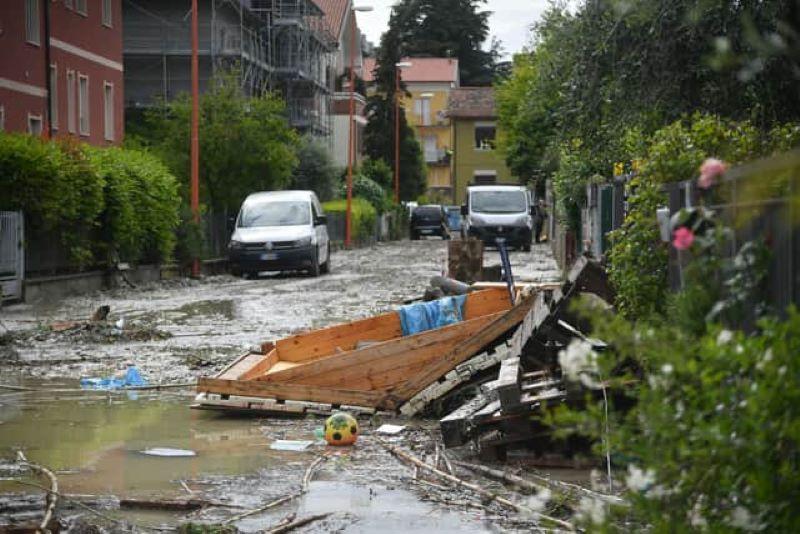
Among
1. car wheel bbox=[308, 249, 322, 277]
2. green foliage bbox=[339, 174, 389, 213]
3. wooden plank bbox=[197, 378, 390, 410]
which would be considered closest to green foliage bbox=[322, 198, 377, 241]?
green foliage bbox=[339, 174, 389, 213]

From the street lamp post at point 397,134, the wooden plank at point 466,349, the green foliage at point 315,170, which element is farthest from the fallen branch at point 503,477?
the street lamp post at point 397,134

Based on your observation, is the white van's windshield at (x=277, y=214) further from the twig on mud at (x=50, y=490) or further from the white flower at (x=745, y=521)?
the white flower at (x=745, y=521)

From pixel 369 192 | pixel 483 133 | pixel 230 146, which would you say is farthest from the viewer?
pixel 483 133

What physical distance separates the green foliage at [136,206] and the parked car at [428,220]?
45.8 m

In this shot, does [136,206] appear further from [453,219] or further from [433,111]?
[433,111]

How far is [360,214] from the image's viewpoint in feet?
215

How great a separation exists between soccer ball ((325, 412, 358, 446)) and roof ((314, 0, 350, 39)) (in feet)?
262

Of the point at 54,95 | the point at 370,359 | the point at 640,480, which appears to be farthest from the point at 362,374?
the point at 54,95

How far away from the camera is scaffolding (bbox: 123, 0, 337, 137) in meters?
58.3

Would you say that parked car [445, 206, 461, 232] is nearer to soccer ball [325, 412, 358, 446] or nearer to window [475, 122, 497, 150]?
window [475, 122, 497, 150]

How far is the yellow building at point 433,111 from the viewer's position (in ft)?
393

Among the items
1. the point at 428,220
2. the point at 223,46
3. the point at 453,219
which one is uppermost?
the point at 223,46

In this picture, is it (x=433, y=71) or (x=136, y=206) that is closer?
(x=136, y=206)

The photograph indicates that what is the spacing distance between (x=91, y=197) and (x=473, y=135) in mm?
82678
